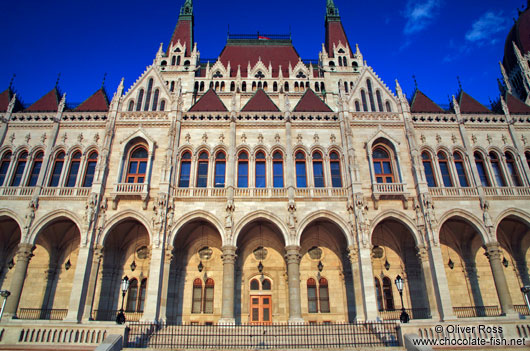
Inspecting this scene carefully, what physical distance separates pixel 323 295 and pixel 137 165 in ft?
43.1

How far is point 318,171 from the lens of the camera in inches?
795

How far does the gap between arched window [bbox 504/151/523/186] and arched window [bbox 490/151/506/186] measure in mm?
459

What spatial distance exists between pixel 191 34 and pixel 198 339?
2980 centimetres

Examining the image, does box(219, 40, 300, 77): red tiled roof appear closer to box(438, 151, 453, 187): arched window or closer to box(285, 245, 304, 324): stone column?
box(438, 151, 453, 187): arched window

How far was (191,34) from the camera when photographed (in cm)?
3447

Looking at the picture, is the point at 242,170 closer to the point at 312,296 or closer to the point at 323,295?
the point at 312,296

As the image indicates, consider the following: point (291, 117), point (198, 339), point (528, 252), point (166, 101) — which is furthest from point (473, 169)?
point (166, 101)

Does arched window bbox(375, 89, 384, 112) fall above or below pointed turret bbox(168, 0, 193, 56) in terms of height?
below

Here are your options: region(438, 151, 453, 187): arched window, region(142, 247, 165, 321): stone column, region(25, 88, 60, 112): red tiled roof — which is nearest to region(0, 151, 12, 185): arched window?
region(25, 88, 60, 112): red tiled roof

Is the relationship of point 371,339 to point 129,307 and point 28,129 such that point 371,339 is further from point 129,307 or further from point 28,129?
point 28,129

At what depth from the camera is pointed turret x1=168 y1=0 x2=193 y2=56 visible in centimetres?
3275

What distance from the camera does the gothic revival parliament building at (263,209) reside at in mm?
17531

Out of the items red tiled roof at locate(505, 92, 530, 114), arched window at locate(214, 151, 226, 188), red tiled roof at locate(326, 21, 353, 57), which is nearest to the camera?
arched window at locate(214, 151, 226, 188)

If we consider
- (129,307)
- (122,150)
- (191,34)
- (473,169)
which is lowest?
(129,307)
